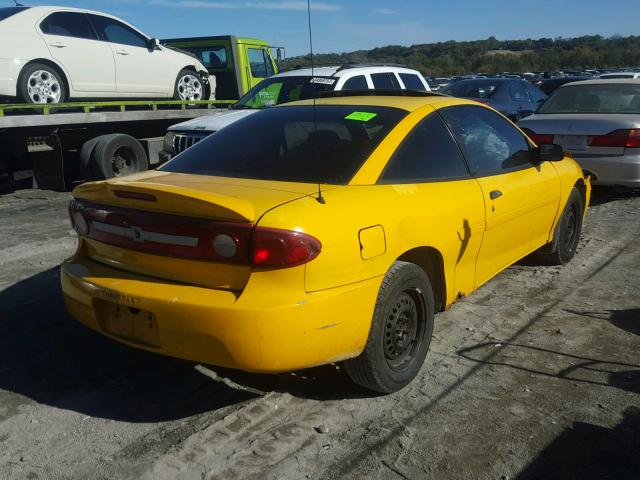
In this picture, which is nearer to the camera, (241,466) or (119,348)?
(241,466)

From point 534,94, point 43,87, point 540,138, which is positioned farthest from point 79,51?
point 534,94

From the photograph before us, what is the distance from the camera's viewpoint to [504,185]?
4367 millimetres

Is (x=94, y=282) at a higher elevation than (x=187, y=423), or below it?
higher

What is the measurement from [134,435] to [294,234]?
4.04ft

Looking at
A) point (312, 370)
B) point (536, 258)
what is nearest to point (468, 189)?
point (312, 370)

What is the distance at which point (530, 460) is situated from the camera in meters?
2.85

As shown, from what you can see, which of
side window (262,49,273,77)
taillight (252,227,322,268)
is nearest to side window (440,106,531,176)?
taillight (252,227,322,268)

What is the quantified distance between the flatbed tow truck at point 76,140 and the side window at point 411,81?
3.61m

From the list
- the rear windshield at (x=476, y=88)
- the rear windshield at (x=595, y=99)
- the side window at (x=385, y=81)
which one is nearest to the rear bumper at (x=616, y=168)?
the rear windshield at (x=595, y=99)

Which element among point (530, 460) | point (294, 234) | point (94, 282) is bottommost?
point (530, 460)

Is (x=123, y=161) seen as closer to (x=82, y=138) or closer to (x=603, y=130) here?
(x=82, y=138)

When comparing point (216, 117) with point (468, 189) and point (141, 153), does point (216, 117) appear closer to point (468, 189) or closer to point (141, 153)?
point (141, 153)

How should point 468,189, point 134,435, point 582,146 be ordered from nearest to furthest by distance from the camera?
point 134,435, point 468,189, point 582,146

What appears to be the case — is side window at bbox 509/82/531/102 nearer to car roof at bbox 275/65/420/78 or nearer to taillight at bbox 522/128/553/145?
car roof at bbox 275/65/420/78
